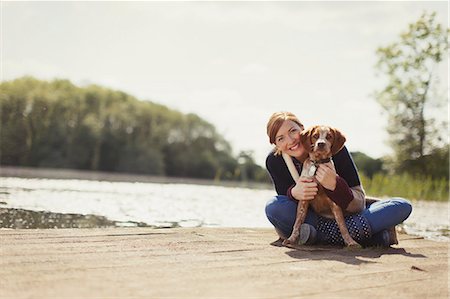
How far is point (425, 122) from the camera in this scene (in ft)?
78.8

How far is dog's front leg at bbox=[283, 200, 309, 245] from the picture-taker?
389cm

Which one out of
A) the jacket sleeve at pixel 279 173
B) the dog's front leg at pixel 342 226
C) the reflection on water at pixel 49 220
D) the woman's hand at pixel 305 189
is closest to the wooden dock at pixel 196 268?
the dog's front leg at pixel 342 226

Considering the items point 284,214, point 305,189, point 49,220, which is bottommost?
point 49,220

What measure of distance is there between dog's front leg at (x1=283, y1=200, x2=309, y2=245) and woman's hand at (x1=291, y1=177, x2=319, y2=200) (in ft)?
0.23

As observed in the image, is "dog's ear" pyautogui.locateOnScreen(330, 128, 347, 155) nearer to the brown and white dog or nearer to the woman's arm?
the brown and white dog

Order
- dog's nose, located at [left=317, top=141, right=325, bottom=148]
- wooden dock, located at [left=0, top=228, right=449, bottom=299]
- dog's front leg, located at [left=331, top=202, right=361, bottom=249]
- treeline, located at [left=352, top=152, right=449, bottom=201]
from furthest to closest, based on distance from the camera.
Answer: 1. treeline, located at [left=352, top=152, right=449, bottom=201]
2. dog's front leg, located at [left=331, top=202, right=361, bottom=249]
3. dog's nose, located at [left=317, top=141, right=325, bottom=148]
4. wooden dock, located at [left=0, top=228, right=449, bottom=299]

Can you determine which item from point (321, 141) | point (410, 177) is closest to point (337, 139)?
point (321, 141)

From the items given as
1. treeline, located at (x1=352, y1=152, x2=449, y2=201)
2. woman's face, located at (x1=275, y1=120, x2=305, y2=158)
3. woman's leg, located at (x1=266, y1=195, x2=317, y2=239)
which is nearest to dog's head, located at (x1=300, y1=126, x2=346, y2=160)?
woman's face, located at (x1=275, y1=120, x2=305, y2=158)

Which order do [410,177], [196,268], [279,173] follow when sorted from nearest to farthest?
[196,268], [279,173], [410,177]

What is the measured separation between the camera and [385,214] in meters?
4.06

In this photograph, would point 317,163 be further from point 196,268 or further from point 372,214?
point 196,268

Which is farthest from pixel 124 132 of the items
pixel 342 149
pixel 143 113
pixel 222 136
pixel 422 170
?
pixel 342 149

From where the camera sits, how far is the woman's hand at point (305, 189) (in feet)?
12.4

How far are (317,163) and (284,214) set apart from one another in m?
0.55
